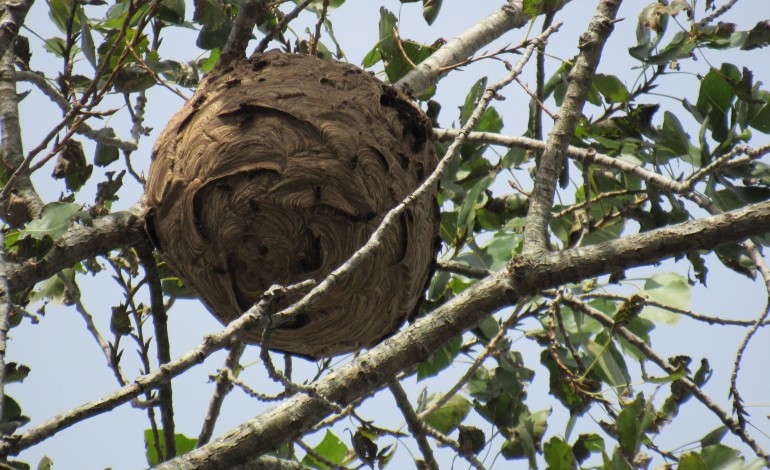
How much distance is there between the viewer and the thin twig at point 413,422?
7.79ft

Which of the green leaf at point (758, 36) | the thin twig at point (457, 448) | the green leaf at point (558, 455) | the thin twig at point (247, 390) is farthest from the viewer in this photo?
the green leaf at point (758, 36)

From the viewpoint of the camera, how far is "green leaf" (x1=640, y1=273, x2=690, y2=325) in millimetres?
2535

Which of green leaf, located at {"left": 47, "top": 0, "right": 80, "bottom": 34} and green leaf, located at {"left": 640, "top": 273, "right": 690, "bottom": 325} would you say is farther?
green leaf, located at {"left": 47, "top": 0, "right": 80, "bottom": 34}

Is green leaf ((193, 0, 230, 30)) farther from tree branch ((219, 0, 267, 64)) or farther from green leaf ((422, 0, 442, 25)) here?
green leaf ((422, 0, 442, 25))

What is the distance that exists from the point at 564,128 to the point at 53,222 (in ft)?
4.13

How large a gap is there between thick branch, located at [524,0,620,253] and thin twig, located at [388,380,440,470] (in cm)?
74

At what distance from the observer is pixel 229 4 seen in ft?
9.14

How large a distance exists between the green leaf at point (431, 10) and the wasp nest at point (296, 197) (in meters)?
0.61

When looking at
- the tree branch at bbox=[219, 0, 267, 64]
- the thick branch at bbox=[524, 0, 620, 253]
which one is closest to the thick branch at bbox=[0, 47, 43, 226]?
the tree branch at bbox=[219, 0, 267, 64]

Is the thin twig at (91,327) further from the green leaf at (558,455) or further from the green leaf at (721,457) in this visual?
the green leaf at (721,457)

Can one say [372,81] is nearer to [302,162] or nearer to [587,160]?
[302,162]

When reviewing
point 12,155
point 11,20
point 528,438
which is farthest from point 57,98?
point 528,438

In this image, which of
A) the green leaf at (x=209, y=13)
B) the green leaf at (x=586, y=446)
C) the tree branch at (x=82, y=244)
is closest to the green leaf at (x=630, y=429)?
the green leaf at (x=586, y=446)

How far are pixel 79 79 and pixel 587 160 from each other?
174cm
